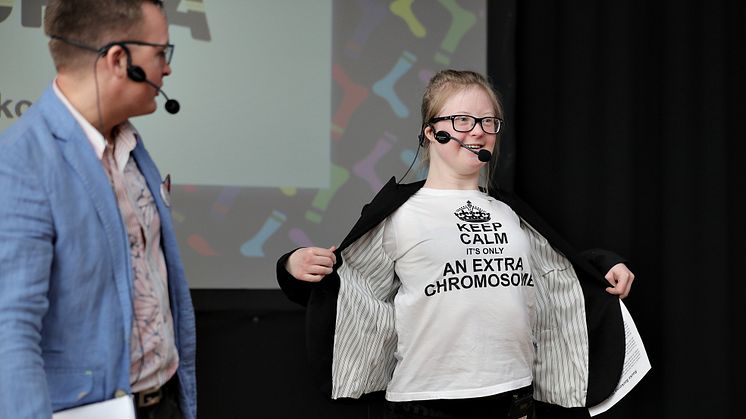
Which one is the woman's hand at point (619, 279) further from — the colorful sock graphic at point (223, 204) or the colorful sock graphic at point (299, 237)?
the colorful sock graphic at point (223, 204)

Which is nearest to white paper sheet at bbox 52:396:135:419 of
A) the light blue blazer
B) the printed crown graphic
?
the light blue blazer

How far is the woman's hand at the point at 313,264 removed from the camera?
70.2 inches

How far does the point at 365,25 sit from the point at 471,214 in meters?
1.17

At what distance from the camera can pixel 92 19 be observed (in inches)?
45.0

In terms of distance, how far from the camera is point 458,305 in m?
1.80

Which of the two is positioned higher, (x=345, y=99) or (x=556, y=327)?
(x=345, y=99)

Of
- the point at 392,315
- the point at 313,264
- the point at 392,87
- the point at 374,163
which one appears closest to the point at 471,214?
the point at 392,315

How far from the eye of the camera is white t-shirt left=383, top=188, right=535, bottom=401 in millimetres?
1800

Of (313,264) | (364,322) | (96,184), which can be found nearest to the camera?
(96,184)

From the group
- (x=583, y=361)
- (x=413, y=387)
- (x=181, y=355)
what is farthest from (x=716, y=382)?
(x=181, y=355)

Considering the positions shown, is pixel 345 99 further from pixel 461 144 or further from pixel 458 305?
pixel 458 305

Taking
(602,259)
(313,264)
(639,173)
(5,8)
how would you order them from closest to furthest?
(313,264), (602,259), (5,8), (639,173)

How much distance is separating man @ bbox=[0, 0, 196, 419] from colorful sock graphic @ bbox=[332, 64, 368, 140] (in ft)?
4.92


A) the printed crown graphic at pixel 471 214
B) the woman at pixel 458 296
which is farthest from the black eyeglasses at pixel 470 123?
the printed crown graphic at pixel 471 214
